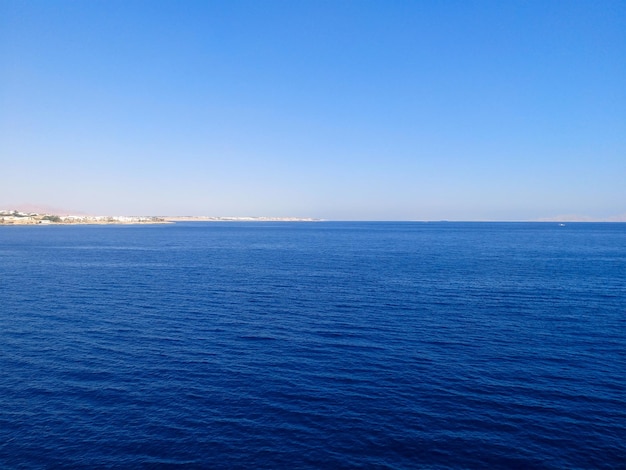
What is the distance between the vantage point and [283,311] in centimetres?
6362

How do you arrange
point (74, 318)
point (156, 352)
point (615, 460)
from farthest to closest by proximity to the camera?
1. point (74, 318)
2. point (156, 352)
3. point (615, 460)

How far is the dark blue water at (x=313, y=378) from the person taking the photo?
2880cm

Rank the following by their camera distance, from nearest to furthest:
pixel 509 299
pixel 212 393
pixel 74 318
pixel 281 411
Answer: pixel 281 411, pixel 212 393, pixel 74 318, pixel 509 299

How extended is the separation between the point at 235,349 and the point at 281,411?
48.2ft

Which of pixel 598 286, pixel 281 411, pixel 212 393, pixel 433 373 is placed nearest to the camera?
pixel 281 411

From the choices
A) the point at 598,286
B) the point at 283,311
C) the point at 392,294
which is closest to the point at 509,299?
the point at 392,294

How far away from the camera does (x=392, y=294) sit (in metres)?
75.4

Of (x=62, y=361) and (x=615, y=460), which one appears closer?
(x=615, y=460)

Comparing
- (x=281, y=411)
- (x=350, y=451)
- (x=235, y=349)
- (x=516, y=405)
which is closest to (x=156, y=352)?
(x=235, y=349)

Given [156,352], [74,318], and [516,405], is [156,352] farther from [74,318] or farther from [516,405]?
[516,405]

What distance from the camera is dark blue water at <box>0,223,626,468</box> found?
28797mm

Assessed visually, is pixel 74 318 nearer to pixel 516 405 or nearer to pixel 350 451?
pixel 350 451

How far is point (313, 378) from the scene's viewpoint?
1551 inches

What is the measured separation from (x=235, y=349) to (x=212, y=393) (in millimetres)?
10359
